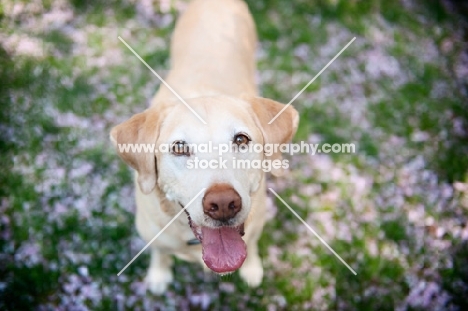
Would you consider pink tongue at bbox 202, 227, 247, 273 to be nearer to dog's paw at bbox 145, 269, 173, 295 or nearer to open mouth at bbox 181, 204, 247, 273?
open mouth at bbox 181, 204, 247, 273

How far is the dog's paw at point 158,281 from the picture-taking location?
144 inches

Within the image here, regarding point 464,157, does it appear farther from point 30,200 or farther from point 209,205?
point 30,200

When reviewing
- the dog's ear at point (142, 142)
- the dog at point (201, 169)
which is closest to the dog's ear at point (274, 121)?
the dog at point (201, 169)

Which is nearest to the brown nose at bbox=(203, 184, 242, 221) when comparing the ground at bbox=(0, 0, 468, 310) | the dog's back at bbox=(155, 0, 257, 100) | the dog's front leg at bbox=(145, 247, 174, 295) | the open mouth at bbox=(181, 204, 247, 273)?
the open mouth at bbox=(181, 204, 247, 273)

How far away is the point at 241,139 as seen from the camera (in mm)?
2533

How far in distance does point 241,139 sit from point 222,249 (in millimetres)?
746

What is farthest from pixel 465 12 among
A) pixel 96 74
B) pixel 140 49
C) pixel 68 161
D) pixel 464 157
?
pixel 68 161

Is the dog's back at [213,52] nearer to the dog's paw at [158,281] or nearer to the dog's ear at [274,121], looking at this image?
the dog's ear at [274,121]

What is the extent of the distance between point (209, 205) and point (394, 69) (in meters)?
4.53

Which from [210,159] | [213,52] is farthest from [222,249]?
[213,52]

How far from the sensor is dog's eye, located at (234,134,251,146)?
2504mm

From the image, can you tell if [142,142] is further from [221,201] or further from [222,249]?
[222,249]

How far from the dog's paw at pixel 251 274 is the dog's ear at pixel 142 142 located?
1576mm

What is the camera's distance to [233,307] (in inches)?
143
